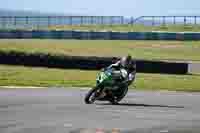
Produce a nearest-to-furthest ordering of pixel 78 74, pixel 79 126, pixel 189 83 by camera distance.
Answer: pixel 79 126 < pixel 189 83 < pixel 78 74

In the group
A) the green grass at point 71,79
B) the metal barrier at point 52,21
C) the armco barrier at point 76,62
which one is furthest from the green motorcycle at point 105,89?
the metal barrier at point 52,21

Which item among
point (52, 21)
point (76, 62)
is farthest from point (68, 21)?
point (76, 62)

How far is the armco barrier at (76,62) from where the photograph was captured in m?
29.6

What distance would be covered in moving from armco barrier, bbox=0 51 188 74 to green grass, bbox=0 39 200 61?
11.9 m

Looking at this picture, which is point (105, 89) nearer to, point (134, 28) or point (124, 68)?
point (124, 68)

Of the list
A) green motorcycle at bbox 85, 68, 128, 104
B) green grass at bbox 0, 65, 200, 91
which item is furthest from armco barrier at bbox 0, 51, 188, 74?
green motorcycle at bbox 85, 68, 128, 104

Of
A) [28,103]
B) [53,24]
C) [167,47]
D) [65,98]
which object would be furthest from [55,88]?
[53,24]

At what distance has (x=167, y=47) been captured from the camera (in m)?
52.4

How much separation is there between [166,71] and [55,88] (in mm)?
7512

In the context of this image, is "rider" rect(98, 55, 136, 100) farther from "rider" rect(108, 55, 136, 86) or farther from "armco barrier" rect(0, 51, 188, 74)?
"armco barrier" rect(0, 51, 188, 74)

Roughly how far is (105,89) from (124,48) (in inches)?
1293

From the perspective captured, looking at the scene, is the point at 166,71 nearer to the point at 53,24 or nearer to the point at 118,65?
the point at 118,65

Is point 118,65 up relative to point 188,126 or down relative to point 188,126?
up

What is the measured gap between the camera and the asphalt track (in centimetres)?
1348
